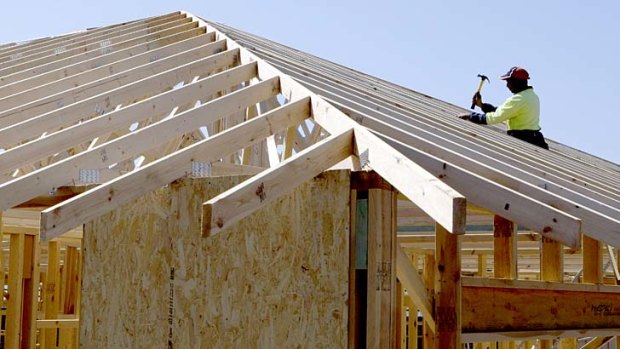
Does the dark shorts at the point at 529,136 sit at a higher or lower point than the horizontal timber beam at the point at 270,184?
higher

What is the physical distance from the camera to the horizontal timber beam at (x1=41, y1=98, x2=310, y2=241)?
507 cm

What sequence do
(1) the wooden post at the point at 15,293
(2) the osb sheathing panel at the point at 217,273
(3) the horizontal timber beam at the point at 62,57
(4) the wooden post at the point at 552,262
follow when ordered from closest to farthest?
(2) the osb sheathing panel at the point at 217,273
(4) the wooden post at the point at 552,262
(1) the wooden post at the point at 15,293
(3) the horizontal timber beam at the point at 62,57

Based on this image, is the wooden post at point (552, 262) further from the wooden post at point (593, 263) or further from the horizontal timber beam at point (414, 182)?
the horizontal timber beam at point (414, 182)

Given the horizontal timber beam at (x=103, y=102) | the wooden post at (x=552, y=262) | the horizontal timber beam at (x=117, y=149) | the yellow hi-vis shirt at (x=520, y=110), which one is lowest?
the wooden post at (x=552, y=262)

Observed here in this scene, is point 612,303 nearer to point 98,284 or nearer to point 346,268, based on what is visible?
point 346,268

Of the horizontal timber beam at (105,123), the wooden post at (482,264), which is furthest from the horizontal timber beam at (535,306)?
the wooden post at (482,264)

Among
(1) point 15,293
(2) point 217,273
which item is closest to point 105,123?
(2) point 217,273

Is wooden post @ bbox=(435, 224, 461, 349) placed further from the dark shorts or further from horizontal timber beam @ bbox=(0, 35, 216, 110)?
the dark shorts

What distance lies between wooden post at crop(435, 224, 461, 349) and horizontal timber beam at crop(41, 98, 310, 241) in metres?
1.37

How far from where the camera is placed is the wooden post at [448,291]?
5.88 meters

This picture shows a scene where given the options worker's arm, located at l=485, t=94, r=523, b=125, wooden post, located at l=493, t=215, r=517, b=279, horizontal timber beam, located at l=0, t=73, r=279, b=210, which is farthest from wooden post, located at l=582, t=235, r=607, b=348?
horizontal timber beam, located at l=0, t=73, r=279, b=210

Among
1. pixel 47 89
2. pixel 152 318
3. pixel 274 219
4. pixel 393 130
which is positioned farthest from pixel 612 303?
pixel 47 89

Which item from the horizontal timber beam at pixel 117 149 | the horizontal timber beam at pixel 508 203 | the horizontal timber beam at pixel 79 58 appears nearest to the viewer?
the horizontal timber beam at pixel 508 203

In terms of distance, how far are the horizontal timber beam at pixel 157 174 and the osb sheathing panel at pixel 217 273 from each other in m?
0.25
